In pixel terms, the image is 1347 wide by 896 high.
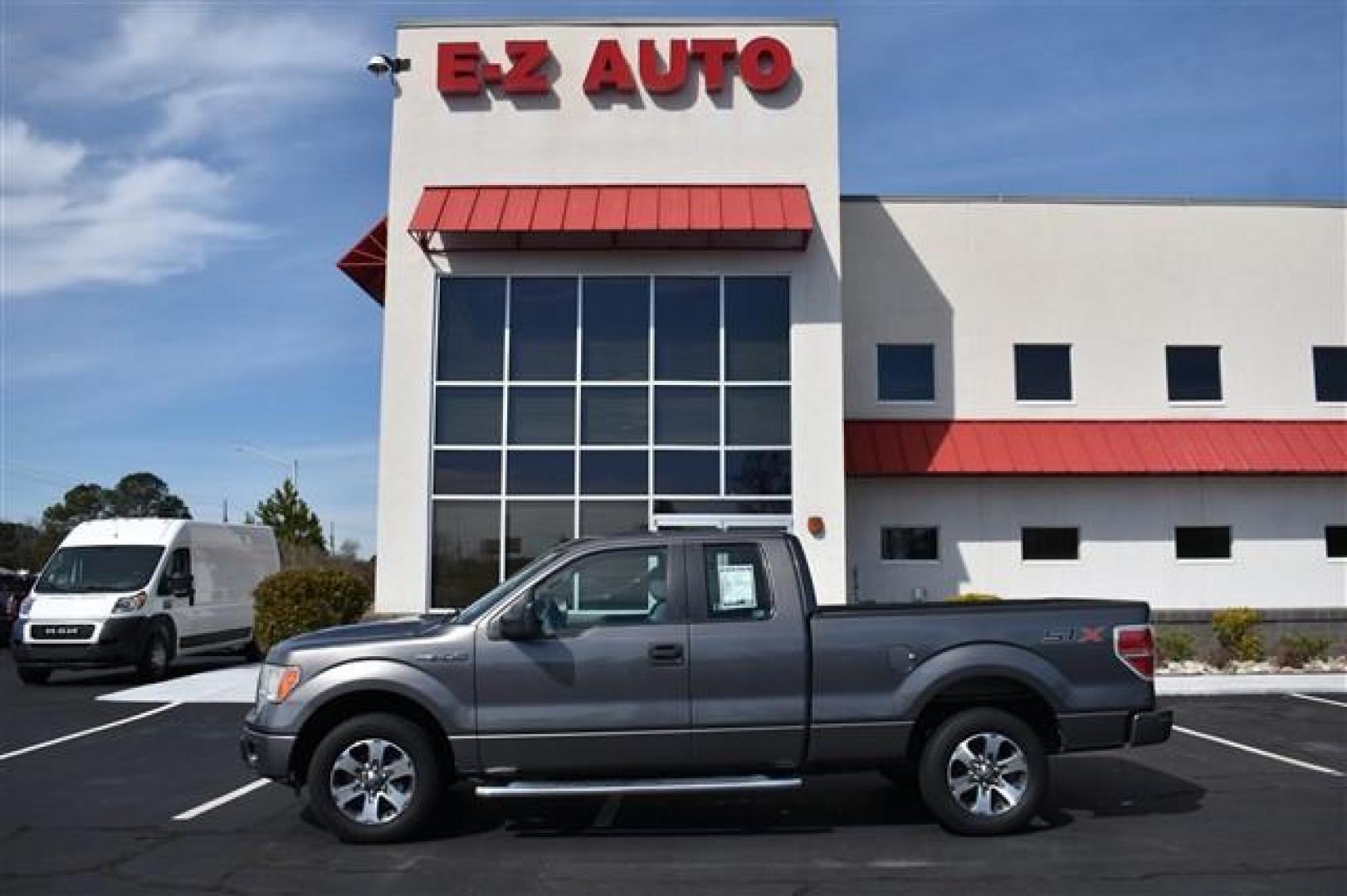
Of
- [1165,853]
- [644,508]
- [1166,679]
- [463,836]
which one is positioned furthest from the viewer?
[644,508]

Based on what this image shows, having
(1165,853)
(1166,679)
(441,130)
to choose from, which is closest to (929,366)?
(1166,679)

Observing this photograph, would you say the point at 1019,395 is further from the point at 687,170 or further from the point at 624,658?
the point at 624,658

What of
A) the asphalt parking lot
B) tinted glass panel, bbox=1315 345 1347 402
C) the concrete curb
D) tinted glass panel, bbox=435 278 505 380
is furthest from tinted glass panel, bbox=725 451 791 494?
tinted glass panel, bbox=1315 345 1347 402

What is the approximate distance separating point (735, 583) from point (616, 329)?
1095 cm

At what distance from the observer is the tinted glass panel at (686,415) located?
57.1 ft

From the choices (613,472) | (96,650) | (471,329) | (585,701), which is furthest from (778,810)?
(96,650)

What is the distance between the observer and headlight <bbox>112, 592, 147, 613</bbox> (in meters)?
16.3

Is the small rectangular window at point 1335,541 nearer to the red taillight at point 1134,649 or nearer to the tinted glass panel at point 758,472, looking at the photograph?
the tinted glass panel at point 758,472

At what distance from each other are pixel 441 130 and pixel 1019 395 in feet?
36.3

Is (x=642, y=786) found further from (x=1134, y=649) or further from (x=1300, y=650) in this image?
(x=1300, y=650)

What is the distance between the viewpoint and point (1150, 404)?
795 inches

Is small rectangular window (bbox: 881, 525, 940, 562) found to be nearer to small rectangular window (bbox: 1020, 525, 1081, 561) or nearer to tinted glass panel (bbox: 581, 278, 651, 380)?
small rectangular window (bbox: 1020, 525, 1081, 561)

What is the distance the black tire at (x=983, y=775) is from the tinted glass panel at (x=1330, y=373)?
16.9m

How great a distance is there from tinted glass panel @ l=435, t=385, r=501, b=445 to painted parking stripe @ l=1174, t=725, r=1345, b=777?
34.5ft
